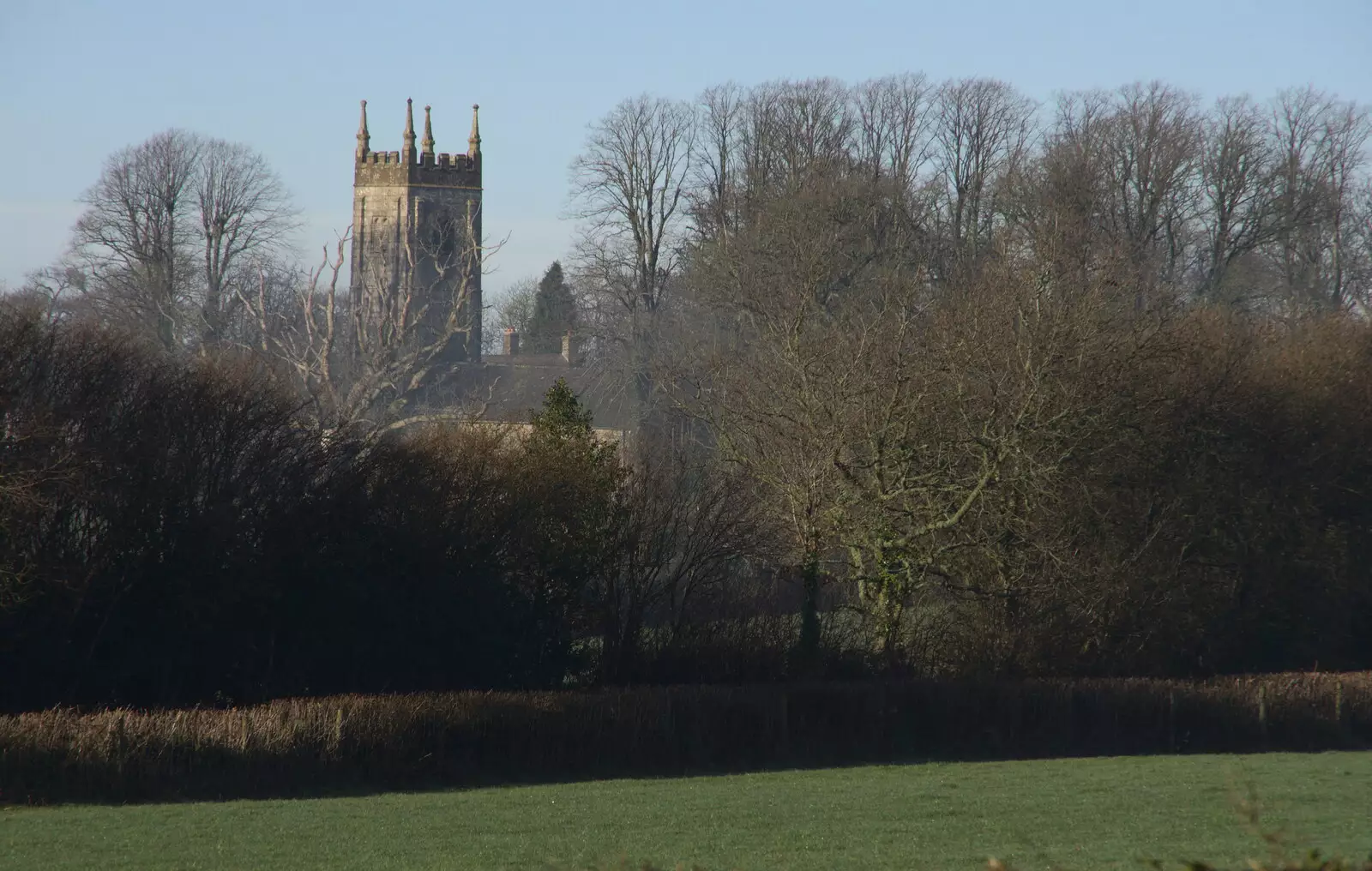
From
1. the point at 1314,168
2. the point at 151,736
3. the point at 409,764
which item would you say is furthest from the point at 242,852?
the point at 1314,168

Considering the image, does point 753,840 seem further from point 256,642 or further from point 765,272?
point 765,272

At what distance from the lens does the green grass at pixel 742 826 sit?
12.4 metres

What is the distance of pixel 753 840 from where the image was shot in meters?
13.6

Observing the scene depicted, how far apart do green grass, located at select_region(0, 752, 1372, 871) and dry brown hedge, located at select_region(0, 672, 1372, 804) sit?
32.4 inches

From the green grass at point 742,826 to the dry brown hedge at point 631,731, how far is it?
2.70 feet

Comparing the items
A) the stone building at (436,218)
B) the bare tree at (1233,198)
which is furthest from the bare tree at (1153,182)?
the stone building at (436,218)

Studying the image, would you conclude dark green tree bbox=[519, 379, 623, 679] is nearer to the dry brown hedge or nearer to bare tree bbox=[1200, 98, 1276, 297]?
the dry brown hedge

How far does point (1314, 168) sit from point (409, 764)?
43269 millimetres

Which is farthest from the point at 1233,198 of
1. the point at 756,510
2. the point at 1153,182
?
the point at 756,510

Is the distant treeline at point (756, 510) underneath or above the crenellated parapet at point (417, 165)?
underneath

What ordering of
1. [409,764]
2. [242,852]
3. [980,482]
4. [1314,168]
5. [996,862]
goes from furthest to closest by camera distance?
1. [1314,168]
2. [980,482]
3. [409,764]
4. [242,852]
5. [996,862]

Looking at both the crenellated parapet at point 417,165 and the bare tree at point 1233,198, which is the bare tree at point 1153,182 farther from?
the crenellated parapet at point 417,165

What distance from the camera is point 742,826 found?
1452 centimetres

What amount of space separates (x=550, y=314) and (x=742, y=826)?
69109 millimetres
